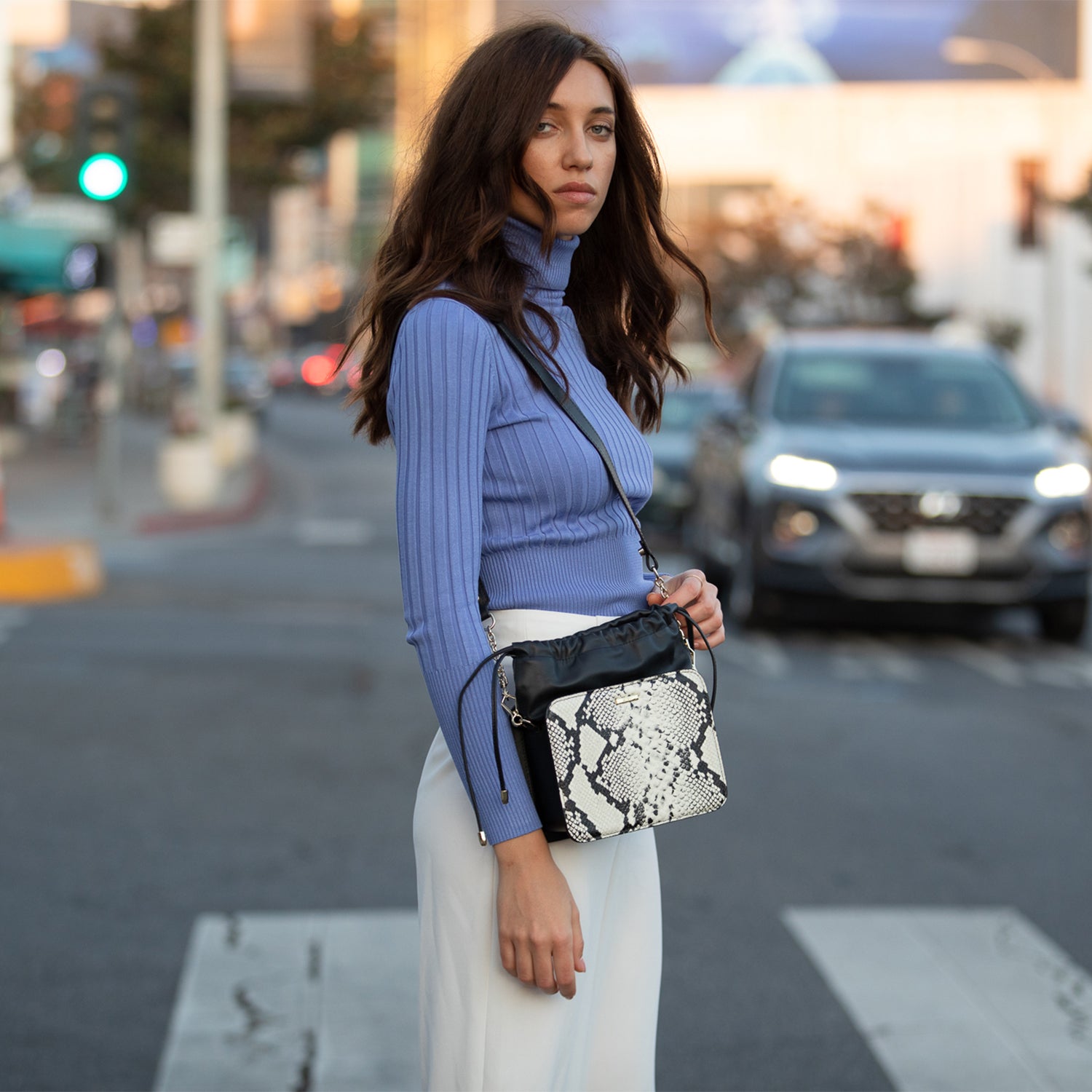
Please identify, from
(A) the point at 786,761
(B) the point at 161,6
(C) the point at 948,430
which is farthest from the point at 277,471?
(A) the point at 786,761

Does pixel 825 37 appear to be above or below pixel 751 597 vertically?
above

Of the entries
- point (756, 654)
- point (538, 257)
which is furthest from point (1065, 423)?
point (538, 257)

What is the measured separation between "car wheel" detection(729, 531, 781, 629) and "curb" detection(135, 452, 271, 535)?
761 centimetres

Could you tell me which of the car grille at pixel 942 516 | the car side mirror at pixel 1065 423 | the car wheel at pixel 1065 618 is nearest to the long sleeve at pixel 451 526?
the car grille at pixel 942 516

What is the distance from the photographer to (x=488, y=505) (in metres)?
2.29

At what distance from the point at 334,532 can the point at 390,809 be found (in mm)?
11147

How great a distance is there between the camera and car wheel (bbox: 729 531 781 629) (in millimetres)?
10305

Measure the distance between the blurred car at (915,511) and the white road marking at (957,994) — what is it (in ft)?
16.1

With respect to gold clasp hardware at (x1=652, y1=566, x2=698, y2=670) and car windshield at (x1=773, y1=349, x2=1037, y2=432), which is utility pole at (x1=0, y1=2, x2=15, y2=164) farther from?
gold clasp hardware at (x1=652, y1=566, x2=698, y2=670)

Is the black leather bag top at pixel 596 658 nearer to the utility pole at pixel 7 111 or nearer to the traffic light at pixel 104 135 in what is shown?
the traffic light at pixel 104 135

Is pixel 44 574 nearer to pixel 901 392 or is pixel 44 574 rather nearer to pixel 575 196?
pixel 901 392

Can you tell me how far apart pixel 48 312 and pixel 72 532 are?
6078 cm

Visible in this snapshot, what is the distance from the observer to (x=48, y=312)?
7400 centimetres

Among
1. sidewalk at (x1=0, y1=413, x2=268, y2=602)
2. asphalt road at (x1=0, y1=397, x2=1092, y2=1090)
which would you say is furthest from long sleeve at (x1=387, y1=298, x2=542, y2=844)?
sidewalk at (x1=0, y1=413, x2=268, y2=602)
